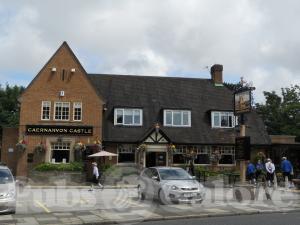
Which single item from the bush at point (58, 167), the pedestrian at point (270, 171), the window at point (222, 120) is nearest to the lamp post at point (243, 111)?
the pedestrian at point (270, 171)

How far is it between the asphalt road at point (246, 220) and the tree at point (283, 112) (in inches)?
1523

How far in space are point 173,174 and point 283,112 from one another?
3734 cm

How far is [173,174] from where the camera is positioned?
66.3 feet

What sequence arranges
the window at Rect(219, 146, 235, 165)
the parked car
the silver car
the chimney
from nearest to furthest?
the parked car < the silver car < the window at Rect(219, 146, 235, 165) < the chimney

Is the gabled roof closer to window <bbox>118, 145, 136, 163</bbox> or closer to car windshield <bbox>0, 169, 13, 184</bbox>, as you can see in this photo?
window <bbox>118, 145, 136, 163</bbox>

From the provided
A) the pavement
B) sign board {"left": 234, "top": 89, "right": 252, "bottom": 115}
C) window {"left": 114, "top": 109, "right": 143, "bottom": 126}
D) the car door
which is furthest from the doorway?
the car door

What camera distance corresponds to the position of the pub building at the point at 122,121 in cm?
3556

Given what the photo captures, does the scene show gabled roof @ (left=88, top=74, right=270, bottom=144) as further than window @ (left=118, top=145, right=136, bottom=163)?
Yes

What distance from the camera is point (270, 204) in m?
18.7

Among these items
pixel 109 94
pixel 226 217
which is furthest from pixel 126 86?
pixel 226 217

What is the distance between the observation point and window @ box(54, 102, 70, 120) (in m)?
36.1

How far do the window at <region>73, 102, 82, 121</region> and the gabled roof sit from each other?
7.78ft

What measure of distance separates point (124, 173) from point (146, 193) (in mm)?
13504

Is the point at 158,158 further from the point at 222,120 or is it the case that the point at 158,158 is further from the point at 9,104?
the point at 9,104
